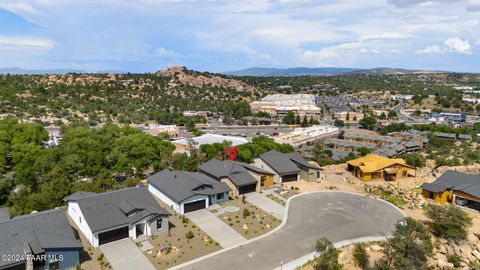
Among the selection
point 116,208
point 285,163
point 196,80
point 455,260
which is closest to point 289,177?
point 285,163

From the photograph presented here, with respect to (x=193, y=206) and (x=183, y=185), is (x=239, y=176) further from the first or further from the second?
(x=193, y=206)

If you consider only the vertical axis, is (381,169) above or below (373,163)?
below

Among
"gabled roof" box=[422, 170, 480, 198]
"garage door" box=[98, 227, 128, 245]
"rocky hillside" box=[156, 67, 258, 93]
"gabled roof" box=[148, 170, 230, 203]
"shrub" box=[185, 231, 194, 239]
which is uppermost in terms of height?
"rocky hillside" box=[156, 67, 258, 93]

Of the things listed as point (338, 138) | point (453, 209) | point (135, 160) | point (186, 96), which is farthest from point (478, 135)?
point (186, 96)

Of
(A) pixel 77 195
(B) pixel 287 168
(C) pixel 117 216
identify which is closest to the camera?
(C) pixel 117 216

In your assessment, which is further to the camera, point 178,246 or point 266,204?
point 266,204

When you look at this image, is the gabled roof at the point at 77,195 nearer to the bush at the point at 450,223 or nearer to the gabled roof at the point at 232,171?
the gabled roof at the point at 232,171

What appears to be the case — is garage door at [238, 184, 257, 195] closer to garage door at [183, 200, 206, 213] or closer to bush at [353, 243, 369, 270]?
garage door at [183, 200, 206, 213]

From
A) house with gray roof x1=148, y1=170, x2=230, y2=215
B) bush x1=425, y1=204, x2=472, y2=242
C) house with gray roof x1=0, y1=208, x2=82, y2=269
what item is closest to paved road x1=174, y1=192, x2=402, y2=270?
bush x1=425, y1=204, x2=472, y2=242
